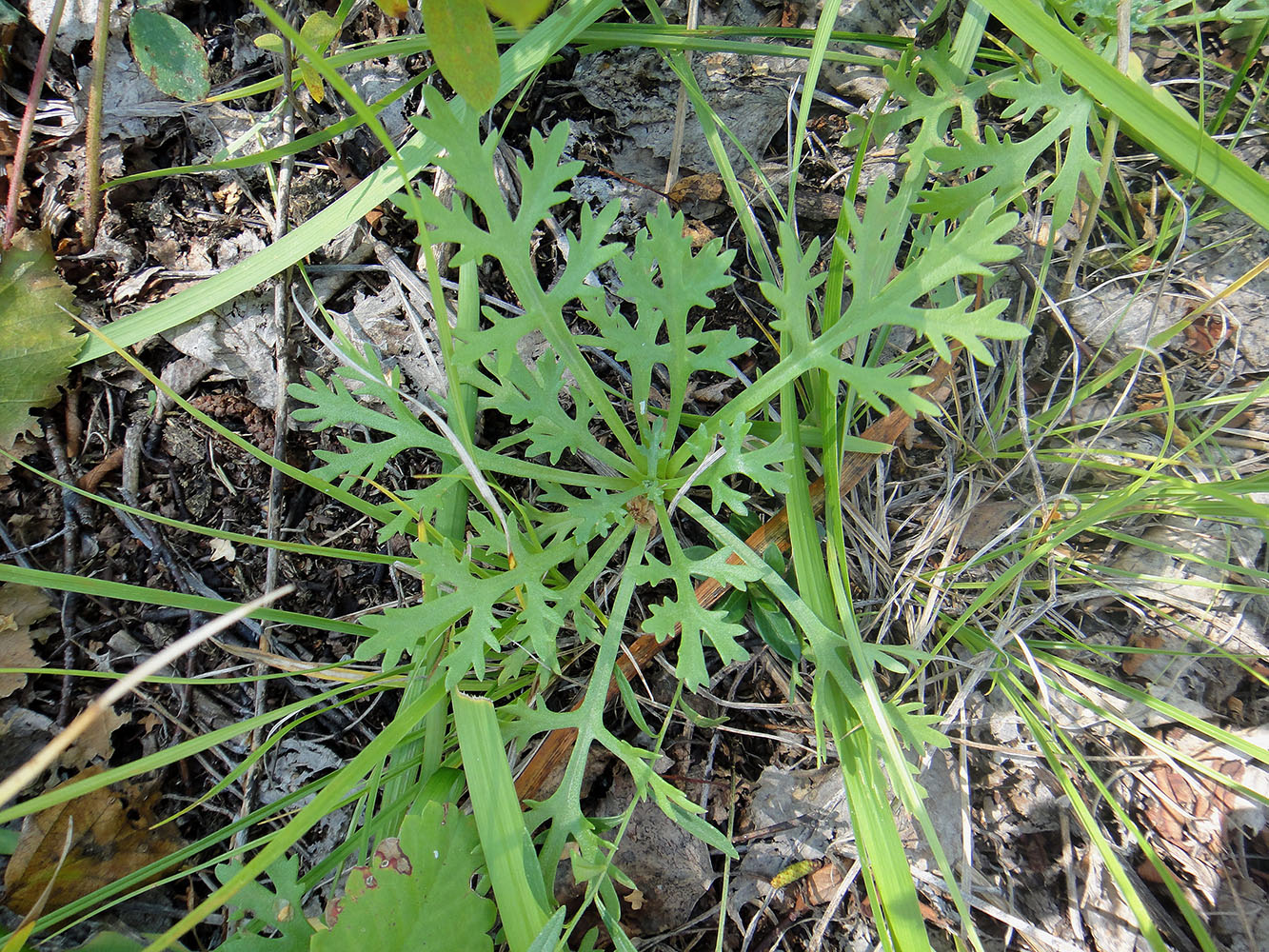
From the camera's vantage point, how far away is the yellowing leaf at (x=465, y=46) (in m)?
1.18

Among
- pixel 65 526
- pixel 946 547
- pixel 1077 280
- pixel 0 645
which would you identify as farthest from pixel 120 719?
pixel 1077 280

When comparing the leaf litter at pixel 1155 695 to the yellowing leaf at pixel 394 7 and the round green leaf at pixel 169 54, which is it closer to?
the round green leaf at pixel 169 54

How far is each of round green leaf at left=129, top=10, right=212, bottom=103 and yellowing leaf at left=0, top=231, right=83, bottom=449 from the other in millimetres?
586

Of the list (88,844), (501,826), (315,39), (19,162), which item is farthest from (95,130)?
(501,826)

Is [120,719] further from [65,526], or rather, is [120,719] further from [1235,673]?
[1235,673]

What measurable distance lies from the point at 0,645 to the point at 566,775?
1671mm

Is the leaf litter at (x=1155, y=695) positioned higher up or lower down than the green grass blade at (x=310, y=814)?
lower down

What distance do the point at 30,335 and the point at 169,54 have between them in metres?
0.92

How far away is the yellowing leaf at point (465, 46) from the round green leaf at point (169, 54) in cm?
139

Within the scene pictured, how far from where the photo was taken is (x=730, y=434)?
1.70 meters

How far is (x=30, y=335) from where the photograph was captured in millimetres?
2107

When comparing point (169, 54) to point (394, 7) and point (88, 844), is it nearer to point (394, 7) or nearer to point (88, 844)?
point (394, 7)

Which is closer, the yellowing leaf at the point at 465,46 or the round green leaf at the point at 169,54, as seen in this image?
the yellowing leaf at the point at 465,46

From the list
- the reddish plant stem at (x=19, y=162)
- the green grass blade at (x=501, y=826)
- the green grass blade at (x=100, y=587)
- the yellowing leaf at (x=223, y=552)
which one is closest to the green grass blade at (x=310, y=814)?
the green grass blade at (x=501, y=826)
